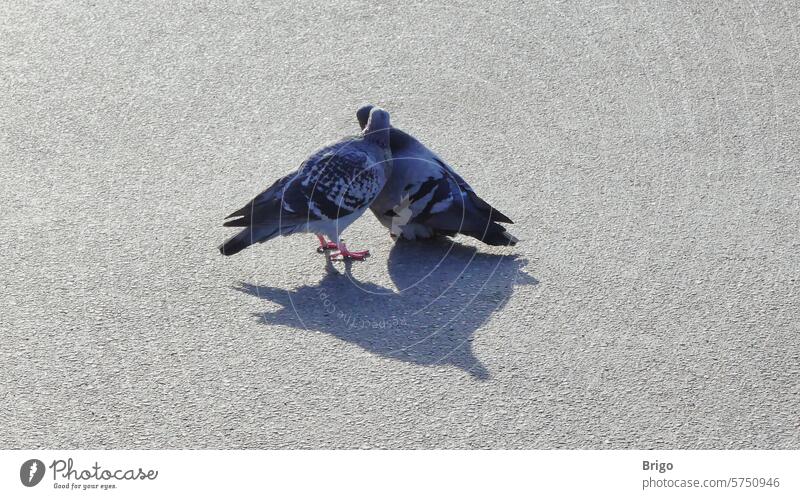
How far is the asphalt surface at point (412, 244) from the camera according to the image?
16.3ft

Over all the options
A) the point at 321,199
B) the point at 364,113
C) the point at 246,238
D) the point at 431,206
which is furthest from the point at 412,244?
the point at 246,238

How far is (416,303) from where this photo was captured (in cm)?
577

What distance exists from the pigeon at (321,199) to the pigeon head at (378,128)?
85 millimetres

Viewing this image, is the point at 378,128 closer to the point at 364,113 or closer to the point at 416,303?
the point at 364,113

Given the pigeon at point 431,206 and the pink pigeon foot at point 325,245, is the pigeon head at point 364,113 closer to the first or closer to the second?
the pigeon at point 431,206

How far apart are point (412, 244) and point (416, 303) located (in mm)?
657

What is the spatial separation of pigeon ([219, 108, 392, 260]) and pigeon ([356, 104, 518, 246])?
0.13 metres

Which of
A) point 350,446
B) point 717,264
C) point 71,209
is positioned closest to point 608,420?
→ point 350,446

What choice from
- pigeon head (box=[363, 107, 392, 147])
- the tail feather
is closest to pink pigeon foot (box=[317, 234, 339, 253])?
the tail feather

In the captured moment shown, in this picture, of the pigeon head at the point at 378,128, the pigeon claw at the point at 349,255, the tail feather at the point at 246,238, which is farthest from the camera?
the pigeon head at the point at 378,128

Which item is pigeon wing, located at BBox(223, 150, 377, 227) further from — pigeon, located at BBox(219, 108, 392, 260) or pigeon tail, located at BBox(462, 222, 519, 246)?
pigeon tail, located at BBox(462, 222, 519, 246)

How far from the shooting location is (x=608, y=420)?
4.85m

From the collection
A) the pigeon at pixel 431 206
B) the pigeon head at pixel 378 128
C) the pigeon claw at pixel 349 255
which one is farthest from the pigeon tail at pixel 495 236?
the pigeon head at pixel 378 128
